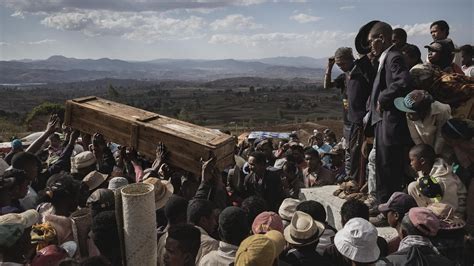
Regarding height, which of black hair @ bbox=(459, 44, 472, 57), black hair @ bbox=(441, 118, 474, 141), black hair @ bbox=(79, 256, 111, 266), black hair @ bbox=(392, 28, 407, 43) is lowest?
black hair @ bbox=(79, 256, 111, 266)

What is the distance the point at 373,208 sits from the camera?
15.2 feet

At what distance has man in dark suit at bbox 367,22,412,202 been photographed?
4.21 m

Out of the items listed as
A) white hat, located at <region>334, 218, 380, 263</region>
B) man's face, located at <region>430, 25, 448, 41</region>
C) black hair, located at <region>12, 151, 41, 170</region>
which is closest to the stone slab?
white hat, located at <region>334, 218, 380, 263</region>

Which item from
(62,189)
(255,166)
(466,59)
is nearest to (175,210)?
(62,189)

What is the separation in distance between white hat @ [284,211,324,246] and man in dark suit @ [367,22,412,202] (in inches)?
57.7

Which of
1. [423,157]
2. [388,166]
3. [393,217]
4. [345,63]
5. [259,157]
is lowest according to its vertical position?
[393,217]

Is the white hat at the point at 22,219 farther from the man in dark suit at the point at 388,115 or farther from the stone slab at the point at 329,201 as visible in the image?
the man in dark suit at the point at 388,115

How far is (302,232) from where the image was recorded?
323 centimetres

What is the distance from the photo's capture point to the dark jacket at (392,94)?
4164 millimetres

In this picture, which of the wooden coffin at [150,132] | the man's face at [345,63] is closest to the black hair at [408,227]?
the wooden coffin at [150,132]

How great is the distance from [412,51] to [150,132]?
3398 mm

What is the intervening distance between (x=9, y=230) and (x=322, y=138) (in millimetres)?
8227

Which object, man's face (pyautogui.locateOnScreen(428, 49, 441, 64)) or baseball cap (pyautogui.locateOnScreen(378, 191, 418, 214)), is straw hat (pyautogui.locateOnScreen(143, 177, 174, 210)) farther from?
man's face (pyautogui.locateOnScreen(428, 49, 441, 64))

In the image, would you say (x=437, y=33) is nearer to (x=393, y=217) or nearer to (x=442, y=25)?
(x=442, y=25)
